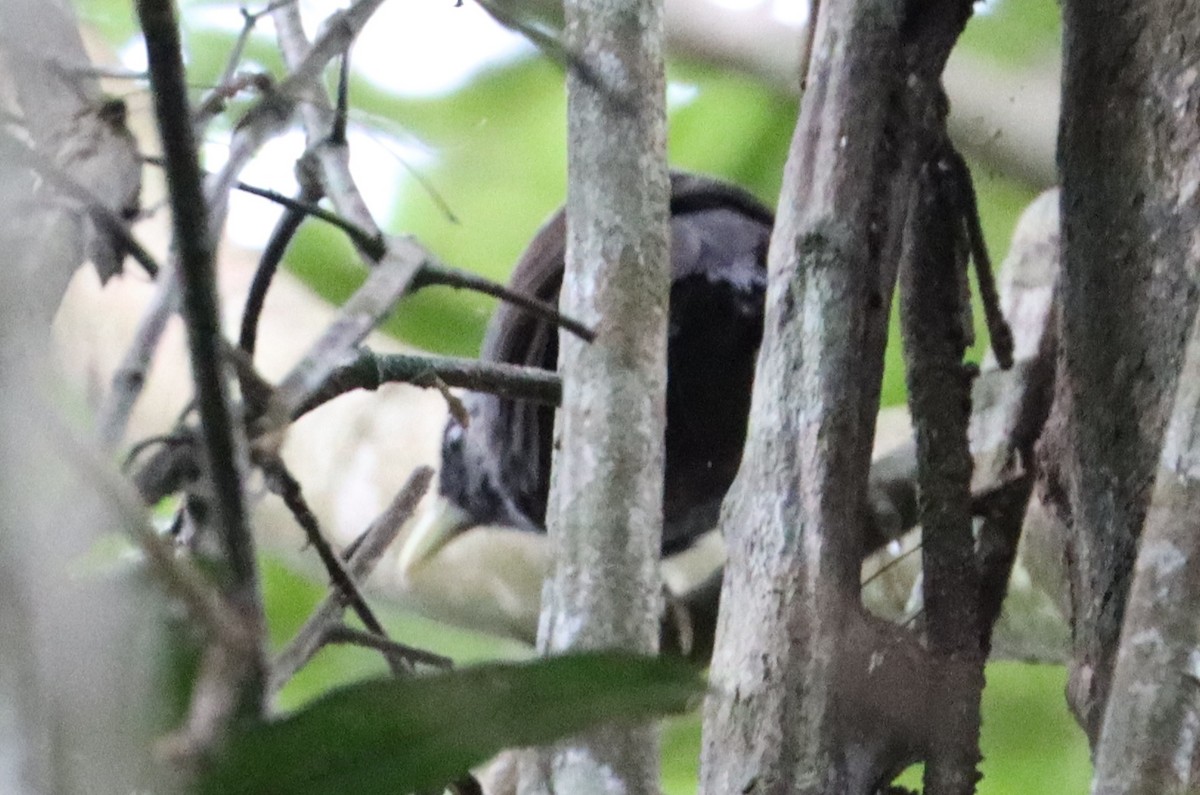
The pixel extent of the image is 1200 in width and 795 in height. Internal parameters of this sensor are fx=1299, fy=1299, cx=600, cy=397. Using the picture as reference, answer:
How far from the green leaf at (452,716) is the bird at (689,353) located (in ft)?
1.59

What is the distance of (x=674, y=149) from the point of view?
154cm

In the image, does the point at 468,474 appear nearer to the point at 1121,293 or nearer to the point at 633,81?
the point at 633,81

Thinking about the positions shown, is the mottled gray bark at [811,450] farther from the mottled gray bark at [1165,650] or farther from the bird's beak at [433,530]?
the bird's beak at [433,530]

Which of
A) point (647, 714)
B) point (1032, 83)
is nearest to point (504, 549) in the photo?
point (1032, 83)

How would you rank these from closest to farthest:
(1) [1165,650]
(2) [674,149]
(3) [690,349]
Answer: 1. (1) [1165,650]
2. (3) [690,349]
3. (2) [674,149]

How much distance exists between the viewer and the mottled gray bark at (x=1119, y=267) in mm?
415

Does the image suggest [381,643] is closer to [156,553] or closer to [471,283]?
[471,283]

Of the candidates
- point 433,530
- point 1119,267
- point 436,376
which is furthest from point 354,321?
point 433,530

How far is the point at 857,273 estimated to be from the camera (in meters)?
0.42

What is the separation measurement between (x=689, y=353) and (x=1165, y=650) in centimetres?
54

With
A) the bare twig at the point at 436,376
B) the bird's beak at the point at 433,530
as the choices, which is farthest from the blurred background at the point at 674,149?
the bare twig at the point at 436,376

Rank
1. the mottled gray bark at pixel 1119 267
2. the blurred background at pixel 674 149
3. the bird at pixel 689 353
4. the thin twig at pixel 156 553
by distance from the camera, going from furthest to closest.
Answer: the blurred background at pixel 674 149
the bird at pixel 689 353
the mottled gray bark at pixel 1119 267
the thin twig at pixel 156 553

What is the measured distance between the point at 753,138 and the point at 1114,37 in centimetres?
110

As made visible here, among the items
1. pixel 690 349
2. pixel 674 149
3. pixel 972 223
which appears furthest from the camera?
pixel 674 149
